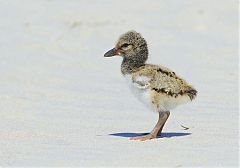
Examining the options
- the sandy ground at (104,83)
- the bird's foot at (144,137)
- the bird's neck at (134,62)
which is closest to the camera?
the sandy ground at (104,83)

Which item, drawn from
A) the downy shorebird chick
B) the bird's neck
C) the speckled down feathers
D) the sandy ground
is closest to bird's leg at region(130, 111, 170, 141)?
the downy shorebird chick

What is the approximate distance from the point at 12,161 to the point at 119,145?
948 mm

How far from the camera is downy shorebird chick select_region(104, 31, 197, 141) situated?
6.83 meters

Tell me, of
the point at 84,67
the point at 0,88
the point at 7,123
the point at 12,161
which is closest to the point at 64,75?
the point at 84,67

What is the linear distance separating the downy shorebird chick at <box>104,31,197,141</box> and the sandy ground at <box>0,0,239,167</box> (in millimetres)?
256

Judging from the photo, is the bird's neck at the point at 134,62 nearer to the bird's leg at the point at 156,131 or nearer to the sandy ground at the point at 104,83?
the bird's leg at the point at 156,131

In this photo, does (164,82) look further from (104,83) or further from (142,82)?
(104,83)

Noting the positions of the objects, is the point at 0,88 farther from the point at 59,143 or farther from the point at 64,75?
the point at 59,143

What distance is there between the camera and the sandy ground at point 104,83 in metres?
6.31

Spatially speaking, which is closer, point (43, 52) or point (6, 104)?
point (6, 104)

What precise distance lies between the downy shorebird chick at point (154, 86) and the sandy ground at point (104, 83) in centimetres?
26

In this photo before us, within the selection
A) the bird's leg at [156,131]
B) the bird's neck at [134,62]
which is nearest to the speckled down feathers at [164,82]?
the bird's neck at [134,62]

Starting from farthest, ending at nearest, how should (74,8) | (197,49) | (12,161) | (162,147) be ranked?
(74,8), (197,49), (162,147), (12,161)

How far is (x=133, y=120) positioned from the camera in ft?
26.0
